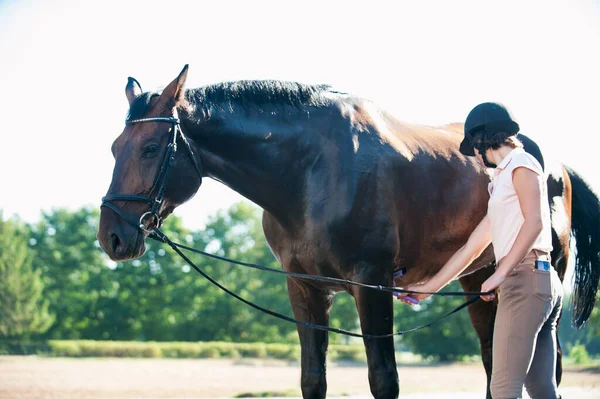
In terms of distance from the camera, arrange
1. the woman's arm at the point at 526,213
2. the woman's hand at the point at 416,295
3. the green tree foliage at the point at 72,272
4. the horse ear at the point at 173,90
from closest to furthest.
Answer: the woman's arm at the point at 526,213, the woman's hand at the point at 416,295, the horse ear at the point at 173,90, the green tree foliage at the point at 72,272

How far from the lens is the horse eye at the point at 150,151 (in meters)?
4.31

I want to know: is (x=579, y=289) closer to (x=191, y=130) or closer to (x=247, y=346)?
(x=191, y=130)

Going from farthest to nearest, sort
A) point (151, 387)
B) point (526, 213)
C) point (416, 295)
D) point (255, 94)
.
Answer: point (151, 387) → point (255, 94) → point (416, 295) → point (526, 213)

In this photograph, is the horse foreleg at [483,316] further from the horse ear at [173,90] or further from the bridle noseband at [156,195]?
the horse ear at [173,90]

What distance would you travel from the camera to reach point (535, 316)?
3.17m

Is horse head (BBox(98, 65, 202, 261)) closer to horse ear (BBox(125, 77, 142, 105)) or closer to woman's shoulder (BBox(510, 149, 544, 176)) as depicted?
horse ear (BBox(125, 77, 142, 105))

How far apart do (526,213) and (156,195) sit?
7.85 ft

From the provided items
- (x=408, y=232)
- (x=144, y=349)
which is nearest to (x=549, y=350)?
(x=408, y=232)

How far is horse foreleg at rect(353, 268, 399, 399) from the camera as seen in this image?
4328 mm

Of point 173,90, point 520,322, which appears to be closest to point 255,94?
point 173,90

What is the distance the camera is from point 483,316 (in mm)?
6461

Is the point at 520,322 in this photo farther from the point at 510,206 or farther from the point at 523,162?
the point at 523,162

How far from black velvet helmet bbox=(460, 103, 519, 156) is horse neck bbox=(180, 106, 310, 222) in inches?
56.6

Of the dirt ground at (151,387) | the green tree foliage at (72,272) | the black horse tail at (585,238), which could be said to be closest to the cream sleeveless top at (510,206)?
the black horse tail at (585,238)
